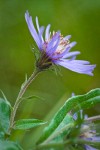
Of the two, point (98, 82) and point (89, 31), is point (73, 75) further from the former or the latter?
point (89, 31)

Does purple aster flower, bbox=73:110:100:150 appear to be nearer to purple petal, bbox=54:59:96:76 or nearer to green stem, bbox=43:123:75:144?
green stem, bbox=43:123:75:144

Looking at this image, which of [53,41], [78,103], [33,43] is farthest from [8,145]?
[33,43]

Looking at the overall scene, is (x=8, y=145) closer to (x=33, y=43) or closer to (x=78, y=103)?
(x=78, y=103)

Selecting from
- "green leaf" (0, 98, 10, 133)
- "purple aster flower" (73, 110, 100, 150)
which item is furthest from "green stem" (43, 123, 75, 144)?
"green leaf" (0, 98, 10, 133)

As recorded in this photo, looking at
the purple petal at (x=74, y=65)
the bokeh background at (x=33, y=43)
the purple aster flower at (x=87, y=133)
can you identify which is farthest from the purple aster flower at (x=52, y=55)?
the bokeh background at (x=33, y=43)

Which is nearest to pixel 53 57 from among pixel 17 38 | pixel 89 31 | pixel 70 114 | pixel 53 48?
pixel 53 48
